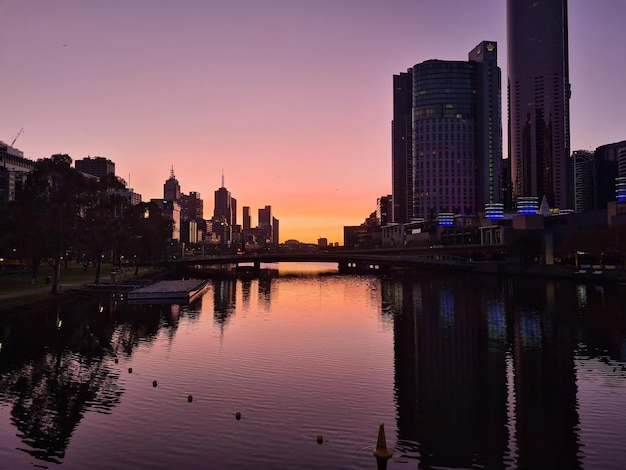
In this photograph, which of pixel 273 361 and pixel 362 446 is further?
pixel 273 361

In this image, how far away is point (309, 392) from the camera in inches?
1340

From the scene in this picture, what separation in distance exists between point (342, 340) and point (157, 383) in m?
23.0

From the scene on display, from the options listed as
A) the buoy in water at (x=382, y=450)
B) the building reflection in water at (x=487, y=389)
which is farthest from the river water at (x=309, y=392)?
the buoy in water at (x=382, y=450)

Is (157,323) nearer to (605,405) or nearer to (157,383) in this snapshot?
(157,383)

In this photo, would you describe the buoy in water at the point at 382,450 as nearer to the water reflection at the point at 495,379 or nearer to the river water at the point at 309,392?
the river water at the point at 309,392

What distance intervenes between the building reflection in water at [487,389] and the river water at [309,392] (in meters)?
0.12

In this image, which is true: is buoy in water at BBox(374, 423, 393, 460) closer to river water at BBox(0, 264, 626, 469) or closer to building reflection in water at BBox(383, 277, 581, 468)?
river water at BBox(0, 264, 626, 469)

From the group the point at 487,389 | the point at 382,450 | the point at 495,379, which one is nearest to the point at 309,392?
the point at 487,389

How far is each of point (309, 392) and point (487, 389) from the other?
37.2 ft

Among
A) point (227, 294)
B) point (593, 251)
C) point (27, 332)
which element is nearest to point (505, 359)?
point (27, 332)

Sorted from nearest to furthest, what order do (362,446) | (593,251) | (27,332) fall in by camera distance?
1. (362,446)
2. (27,332)
3. (593,251)

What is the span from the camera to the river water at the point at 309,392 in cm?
2420

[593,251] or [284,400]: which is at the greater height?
[593,251]

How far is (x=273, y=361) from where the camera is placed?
144 ft
